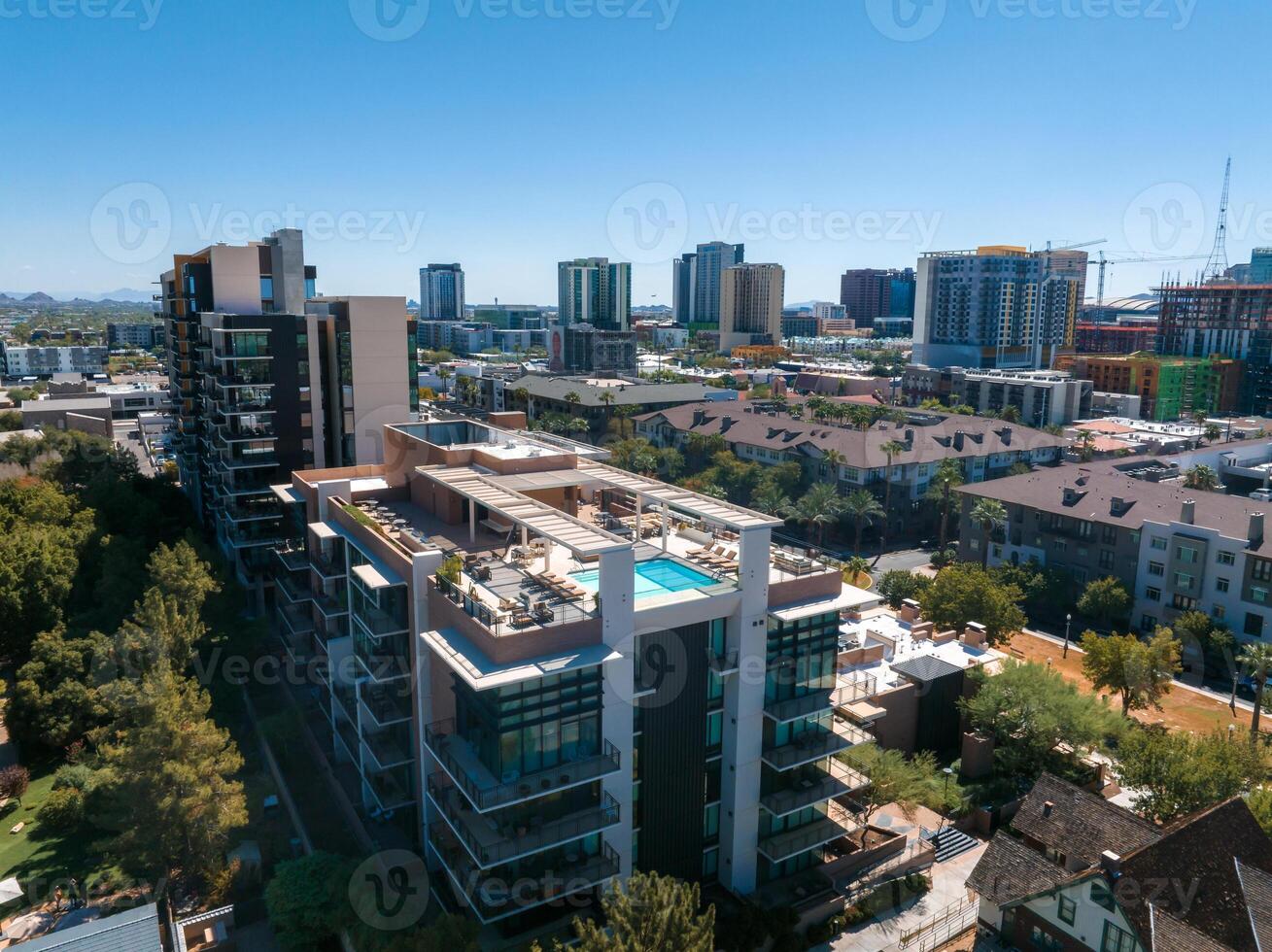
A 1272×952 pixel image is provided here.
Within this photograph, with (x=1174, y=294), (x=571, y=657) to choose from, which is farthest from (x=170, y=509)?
(x=1174, y=294)

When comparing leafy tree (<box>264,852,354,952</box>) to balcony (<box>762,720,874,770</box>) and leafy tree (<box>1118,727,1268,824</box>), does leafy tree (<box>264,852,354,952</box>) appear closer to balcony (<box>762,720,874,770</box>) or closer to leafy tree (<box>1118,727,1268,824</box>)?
balcony (<box>762,720,874,770</box>)

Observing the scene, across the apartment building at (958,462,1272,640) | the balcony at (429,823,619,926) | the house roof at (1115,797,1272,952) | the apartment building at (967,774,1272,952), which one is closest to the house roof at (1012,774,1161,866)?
the apartment building at (967,774,1272,952)

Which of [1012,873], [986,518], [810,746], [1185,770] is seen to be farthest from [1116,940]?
[986,518]

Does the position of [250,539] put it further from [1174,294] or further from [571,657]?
[1174,294]

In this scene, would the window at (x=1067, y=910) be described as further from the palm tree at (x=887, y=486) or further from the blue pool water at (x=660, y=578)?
the palm tree at (x=887, y=486)

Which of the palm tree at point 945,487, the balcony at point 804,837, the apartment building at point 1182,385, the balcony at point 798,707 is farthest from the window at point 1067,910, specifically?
the apartment building at point 1182,385
